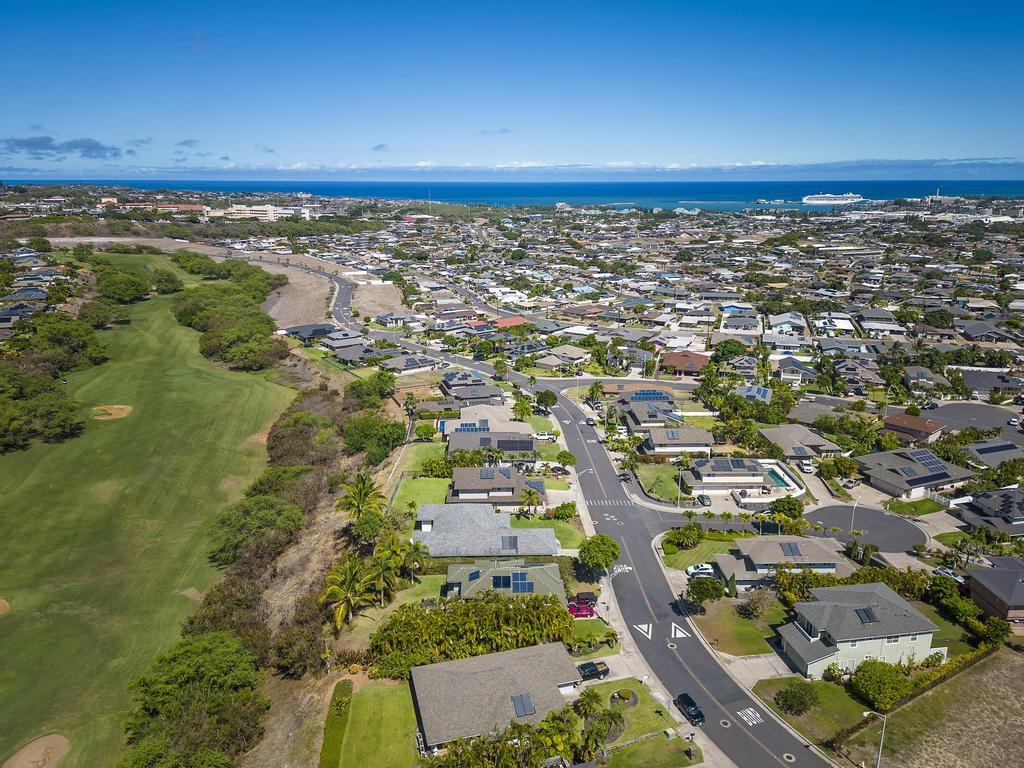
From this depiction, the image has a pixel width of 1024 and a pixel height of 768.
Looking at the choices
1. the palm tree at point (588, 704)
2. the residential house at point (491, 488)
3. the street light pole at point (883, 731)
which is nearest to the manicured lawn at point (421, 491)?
the residential house at point (491, 488)

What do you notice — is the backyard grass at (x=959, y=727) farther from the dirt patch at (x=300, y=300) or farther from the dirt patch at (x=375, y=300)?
the dirt patch at (x=300, y=300)

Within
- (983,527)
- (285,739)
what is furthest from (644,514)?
(285,739)

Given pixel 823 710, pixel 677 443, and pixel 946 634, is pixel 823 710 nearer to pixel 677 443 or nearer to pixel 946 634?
pixel 946 634

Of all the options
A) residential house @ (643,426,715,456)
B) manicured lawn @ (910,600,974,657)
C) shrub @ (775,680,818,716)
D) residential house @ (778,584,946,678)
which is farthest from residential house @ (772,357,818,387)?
shrub @ (775,680,818,716)

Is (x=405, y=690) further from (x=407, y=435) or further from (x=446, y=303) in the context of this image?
(x=446, y=303)

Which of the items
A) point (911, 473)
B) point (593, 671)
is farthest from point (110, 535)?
point (911, 473)

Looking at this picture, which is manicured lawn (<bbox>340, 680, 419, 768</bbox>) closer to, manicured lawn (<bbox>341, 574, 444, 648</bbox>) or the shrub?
manicured lawn (<bbox>341, 574, 444, 648</bbox>)
